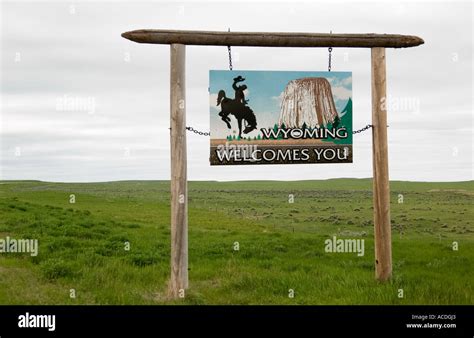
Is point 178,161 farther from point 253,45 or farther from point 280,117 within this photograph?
point 253,45

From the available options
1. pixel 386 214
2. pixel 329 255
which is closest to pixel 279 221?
pixel 329 255

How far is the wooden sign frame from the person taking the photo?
10039mm

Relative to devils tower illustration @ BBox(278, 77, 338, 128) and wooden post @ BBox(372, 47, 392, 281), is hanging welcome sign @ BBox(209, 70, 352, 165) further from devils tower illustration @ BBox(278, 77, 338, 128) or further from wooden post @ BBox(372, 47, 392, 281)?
wooden post @ BBox(372, 47, 392, 281)

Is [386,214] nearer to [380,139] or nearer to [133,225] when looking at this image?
[380,139]

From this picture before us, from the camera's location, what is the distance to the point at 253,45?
10406mm

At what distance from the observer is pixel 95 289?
35.0 feet

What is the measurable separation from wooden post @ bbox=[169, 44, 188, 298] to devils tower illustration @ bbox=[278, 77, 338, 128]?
7.70ft

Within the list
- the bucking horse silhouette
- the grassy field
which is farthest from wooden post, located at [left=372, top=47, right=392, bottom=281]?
the bucking horse silhouette

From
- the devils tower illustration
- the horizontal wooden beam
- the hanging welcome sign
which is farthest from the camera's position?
the devils tower illustration

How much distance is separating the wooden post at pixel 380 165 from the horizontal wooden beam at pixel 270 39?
0.32m

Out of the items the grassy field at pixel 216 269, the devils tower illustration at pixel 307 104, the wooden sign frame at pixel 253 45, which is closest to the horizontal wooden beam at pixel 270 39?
the wooden sign frame at pixel 253 45

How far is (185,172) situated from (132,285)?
3.06 m

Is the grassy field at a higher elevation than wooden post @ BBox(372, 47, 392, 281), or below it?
below

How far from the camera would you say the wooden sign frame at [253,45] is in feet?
32.9
